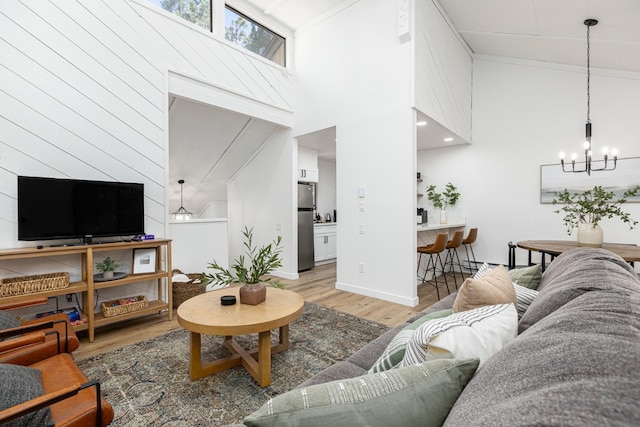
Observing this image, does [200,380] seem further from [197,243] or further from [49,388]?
[197,243]

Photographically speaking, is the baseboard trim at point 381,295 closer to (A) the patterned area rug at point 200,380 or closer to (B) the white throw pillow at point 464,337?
(A) the patterned area rug at point 200,380

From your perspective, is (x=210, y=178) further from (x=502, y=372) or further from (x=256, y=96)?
(x=502, y=372)

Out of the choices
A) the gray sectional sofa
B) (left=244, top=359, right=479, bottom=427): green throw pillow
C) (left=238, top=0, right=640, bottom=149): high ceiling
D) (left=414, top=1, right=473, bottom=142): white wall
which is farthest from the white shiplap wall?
the gray sectional sofa

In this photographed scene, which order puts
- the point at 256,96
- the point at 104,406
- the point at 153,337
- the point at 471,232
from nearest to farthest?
1. the point at 104,406
2. the point at 153,337
3. the point at 256,96
4. the point at 471,232

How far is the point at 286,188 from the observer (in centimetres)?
492

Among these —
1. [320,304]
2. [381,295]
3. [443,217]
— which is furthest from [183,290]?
[443,217]

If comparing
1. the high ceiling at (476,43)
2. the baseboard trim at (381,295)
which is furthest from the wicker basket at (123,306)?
the high ceiling at (476,43)

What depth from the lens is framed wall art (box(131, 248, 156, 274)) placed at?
10.2ft

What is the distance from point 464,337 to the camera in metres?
0.85

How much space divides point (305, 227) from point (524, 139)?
12.8ft

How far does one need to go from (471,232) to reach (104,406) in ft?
16.3

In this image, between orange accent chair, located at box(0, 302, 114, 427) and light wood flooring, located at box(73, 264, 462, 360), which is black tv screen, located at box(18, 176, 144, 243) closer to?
light wood flooring, located at box(73, 264, 462, 360)

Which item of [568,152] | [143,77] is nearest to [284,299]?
[143,77]

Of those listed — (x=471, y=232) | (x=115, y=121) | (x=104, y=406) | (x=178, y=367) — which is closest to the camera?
(x=104, y=406)
